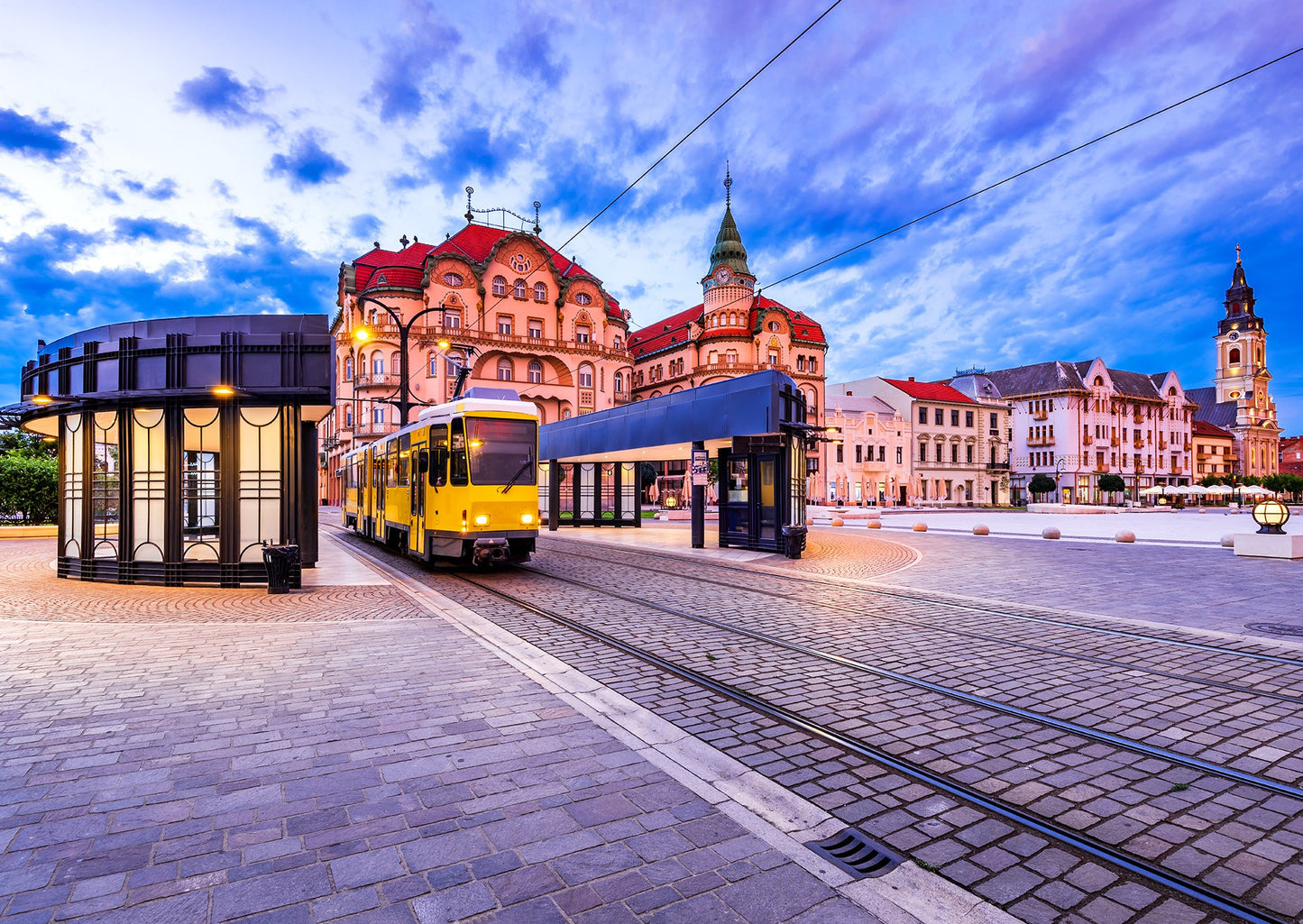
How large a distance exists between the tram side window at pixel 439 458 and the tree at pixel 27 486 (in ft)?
61.1

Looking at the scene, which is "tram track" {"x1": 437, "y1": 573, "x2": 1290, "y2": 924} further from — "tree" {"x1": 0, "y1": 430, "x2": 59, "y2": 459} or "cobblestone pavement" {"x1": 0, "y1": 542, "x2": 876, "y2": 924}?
"tree" {"x1": 0, "y1": 430, "x2": 59, "y2": 459}

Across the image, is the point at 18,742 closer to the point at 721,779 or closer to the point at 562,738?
the point at 562,738

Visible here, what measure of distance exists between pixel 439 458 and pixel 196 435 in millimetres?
4130

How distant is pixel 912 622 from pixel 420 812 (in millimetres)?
7211

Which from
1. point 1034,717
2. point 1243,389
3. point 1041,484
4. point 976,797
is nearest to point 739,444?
point 1034,717

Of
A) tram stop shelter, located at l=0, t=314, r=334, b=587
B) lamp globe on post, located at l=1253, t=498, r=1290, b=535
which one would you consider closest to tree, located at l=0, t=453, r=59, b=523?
tram stop shelter, located at l=0, t=314, r=334, b=587

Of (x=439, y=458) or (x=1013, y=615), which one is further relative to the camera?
(x=439, y=458)

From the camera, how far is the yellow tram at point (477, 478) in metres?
14.0

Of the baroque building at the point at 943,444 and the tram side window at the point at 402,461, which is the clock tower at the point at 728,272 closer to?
the baroque building at the point at 943,444

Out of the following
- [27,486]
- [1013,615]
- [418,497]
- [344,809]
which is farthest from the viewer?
[27,486]

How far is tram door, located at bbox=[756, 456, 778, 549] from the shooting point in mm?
19141

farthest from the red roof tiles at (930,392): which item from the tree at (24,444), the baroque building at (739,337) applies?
the tree at (24,444)

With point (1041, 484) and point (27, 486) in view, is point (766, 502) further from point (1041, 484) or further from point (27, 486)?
point (1041, 484)

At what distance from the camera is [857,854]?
341 centimetres
